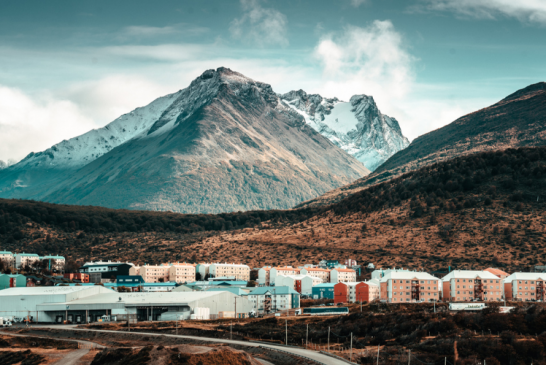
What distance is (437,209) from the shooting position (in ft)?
463

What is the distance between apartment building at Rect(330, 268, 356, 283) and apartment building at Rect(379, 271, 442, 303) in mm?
25148

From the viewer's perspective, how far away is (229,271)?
12681cm

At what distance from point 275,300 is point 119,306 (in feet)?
74.8

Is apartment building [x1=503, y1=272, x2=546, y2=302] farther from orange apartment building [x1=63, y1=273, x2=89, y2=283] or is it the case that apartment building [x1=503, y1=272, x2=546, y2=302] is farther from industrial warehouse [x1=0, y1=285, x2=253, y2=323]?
orange apartment building [x1=63, y1=273, x2=89, y2=283]

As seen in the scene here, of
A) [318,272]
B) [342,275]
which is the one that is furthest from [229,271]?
[342,275]

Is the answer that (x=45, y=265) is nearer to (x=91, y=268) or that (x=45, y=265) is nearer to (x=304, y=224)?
(x=91, y=268)

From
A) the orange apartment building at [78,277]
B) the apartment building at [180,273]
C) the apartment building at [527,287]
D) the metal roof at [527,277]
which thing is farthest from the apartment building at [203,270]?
the apartment building at [527,287]

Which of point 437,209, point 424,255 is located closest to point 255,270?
point 424,255

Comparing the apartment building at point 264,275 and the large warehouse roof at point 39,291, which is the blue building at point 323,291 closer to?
the apartment building at point 264,275

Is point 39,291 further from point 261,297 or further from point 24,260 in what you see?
point 24,260

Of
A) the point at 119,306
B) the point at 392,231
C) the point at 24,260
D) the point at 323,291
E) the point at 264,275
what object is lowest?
the point at 119,306

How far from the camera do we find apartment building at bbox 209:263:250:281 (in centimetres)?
12650

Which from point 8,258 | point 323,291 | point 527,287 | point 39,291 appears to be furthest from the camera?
point 8,258

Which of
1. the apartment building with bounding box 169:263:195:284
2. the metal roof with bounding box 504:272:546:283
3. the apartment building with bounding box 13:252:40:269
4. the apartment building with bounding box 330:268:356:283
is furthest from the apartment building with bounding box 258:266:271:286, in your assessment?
the apartment building with bounding box 13:252:40:269
